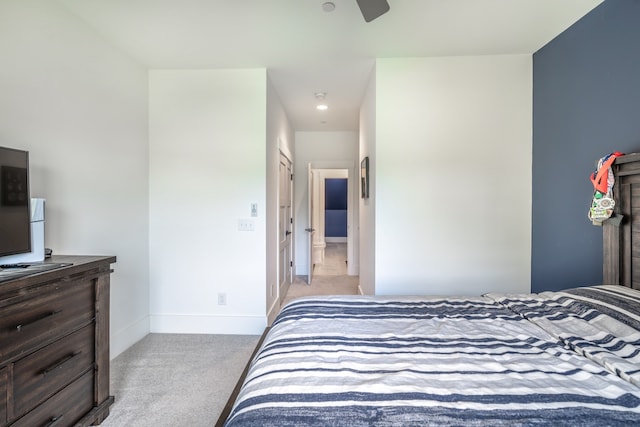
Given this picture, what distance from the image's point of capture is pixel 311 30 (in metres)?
2.21

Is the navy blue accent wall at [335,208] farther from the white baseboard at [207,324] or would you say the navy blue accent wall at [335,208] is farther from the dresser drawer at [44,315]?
the dresser drawer at [44,315]

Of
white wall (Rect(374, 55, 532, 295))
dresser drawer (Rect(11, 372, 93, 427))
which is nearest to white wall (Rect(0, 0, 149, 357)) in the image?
dresser drawer (Rect(11, 372, 93, 427))

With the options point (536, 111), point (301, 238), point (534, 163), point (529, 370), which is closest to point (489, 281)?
point (534, 163)

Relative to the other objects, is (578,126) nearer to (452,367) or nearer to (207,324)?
(452,367)

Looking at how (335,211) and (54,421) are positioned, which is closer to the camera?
(54,421)

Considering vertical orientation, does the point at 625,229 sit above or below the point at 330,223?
above

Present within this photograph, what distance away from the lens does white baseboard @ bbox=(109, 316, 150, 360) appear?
2406mm

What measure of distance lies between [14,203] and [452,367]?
1897 mm

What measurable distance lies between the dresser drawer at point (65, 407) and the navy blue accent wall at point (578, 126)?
3096 millimetres

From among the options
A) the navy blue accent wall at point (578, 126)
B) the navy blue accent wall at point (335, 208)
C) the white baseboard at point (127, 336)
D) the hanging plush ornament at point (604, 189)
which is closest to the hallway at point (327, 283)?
the white baseboard at point (127, 336)

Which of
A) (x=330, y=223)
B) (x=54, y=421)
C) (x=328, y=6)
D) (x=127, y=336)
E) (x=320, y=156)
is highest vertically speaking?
(x=328, y=6)

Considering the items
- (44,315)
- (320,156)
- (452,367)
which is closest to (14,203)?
(44,315)

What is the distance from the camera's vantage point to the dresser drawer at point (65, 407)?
1.26 meters

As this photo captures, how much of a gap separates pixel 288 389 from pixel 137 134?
275cm
